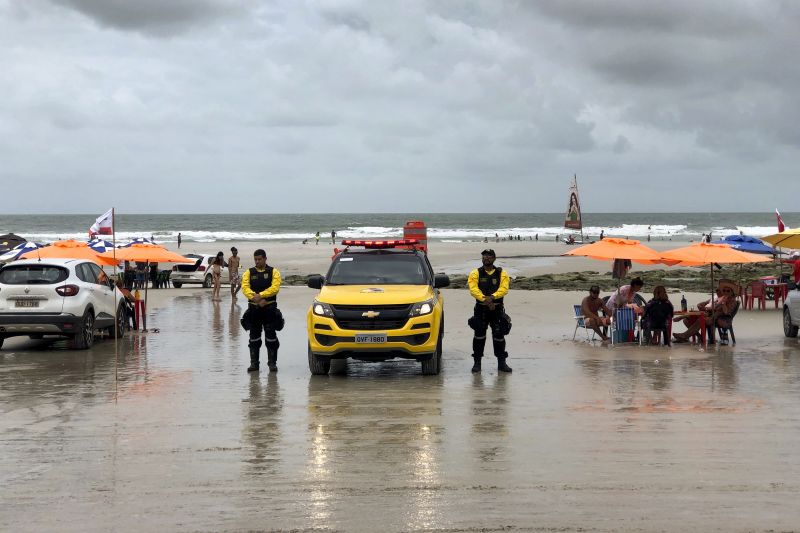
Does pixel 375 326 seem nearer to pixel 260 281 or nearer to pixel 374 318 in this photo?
pixel 374 318

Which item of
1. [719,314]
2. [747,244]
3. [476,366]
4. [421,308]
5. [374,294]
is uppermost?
[747,244]

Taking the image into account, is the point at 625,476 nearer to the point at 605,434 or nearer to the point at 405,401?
the point at 605,434

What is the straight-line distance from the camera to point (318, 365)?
1350cm

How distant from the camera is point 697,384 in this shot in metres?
12.6

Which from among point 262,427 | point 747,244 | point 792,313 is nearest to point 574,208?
point 747,244

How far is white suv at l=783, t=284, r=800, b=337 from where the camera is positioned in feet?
59.2

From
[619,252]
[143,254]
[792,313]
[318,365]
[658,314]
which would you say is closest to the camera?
[318,365]

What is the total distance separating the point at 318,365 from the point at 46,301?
5427 mm

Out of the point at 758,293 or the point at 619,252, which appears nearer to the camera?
the point at 619,252

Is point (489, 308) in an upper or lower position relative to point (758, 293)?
upper

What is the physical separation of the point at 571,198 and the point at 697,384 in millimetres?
47442

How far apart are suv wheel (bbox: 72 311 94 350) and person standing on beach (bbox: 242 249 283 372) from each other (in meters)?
3.90

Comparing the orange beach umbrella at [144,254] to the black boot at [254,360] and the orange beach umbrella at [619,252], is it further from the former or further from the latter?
the orange beach umbrella at [619,252]

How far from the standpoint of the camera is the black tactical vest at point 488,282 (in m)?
13.9
